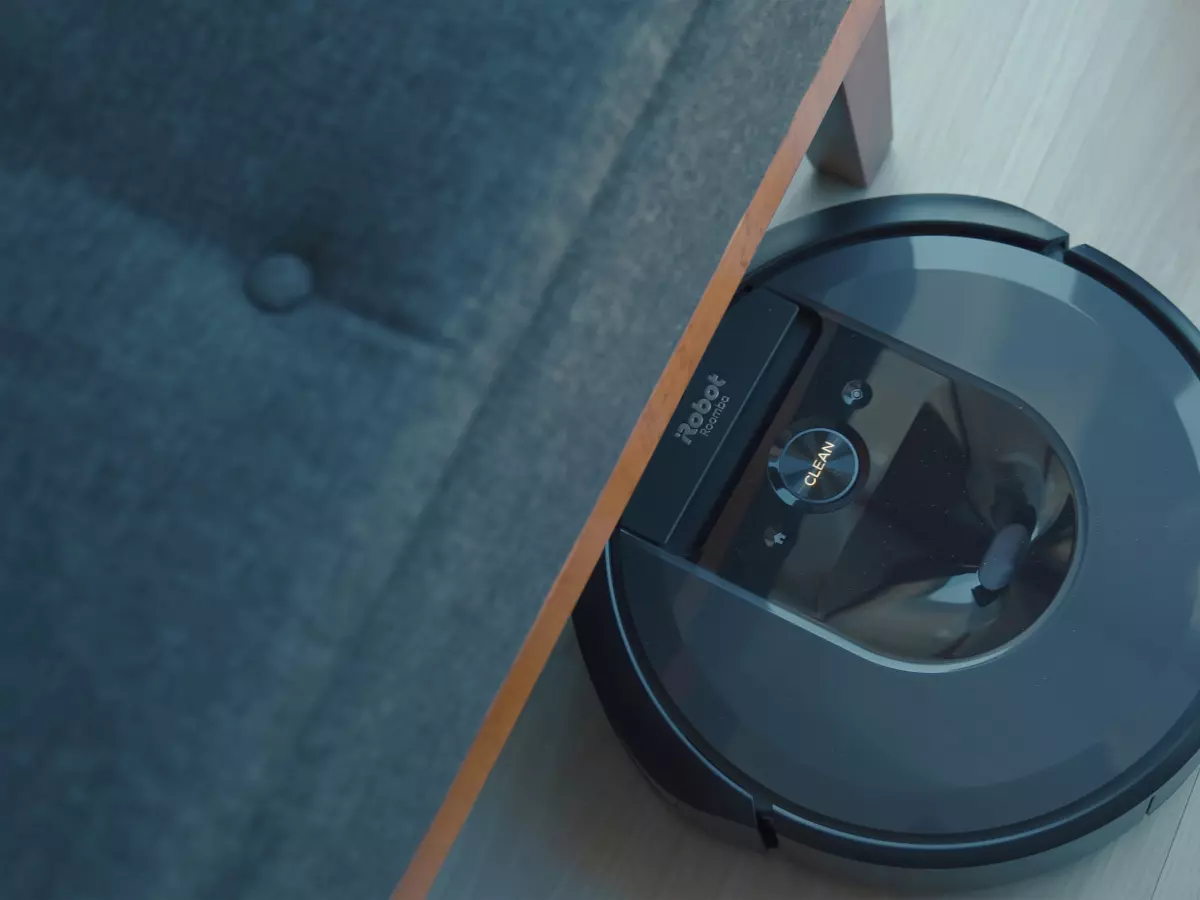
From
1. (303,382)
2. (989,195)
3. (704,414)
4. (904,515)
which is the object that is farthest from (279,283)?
(989,195)

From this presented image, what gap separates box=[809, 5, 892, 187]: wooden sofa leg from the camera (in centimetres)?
84

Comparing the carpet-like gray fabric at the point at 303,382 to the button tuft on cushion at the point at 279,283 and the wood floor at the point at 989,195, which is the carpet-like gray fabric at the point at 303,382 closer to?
the button tuft on cushion at the point at 279,283

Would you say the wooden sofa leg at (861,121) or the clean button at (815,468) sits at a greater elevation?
the wooden sofa leg at (861,121)

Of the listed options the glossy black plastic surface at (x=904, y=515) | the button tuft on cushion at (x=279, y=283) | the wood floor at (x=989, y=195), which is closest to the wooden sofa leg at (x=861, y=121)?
the wood floor at (x=989, y=195)

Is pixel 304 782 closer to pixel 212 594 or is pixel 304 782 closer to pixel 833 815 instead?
pixel 212 594

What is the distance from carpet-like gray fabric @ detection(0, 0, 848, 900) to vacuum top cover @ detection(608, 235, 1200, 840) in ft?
0.91

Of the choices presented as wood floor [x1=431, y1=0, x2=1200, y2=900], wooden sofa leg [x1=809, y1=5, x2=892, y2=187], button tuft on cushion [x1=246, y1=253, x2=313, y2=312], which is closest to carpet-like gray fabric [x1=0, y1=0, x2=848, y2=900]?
button tuft on cushion [x1=246, y1=253, x2=313, y2=312]

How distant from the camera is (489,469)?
57cm

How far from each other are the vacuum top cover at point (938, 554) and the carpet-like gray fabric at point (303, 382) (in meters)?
0.28

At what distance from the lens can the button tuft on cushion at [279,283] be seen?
56 cm

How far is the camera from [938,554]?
0.85m

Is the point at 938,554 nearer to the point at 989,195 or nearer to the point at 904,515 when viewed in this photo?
the point at 904,515

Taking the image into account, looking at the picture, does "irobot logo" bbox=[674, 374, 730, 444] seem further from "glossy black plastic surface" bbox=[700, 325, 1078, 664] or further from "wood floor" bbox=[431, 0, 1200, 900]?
"wood floor" bbox=[431, 0, 1200, 900]

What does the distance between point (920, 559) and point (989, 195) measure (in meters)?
0.39
